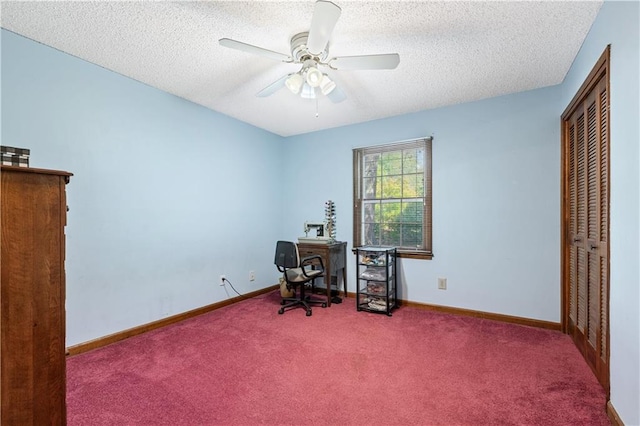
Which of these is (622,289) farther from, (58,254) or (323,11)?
(58,254)

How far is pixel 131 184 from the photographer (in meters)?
2.81

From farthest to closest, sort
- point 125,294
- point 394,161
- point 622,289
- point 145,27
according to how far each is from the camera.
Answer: point 394,161 → point 125,294 → point 145,27 → point 622,289

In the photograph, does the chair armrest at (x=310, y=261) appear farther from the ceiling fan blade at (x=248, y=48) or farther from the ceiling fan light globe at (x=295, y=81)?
the ceiling fan blade at (x=248, y=48)

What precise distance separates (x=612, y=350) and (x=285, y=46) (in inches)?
111

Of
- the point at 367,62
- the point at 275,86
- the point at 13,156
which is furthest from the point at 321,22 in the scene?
the point at 13,156

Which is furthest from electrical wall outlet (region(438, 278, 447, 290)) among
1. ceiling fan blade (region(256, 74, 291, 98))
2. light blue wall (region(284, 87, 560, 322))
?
ceiling fan blade (region(256, 74, 291, 98))

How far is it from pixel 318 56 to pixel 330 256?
93.6 inches

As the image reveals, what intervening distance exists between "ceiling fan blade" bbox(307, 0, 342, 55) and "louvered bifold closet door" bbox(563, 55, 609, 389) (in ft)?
5.52

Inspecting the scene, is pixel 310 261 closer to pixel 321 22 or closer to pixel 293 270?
pixel 293 270

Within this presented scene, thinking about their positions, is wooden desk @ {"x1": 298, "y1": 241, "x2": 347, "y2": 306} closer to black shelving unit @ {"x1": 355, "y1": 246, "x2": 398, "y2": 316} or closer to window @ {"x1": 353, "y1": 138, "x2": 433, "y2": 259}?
window @ {"x1": 353, "y1": 138, "x2": 433, "y2": 259}

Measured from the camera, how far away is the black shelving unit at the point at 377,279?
11.3ft

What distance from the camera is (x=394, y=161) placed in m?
3.86

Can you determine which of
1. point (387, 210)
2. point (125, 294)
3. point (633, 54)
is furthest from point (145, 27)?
point (387, 210)

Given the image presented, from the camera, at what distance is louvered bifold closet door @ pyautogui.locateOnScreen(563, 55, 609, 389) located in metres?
1.85
